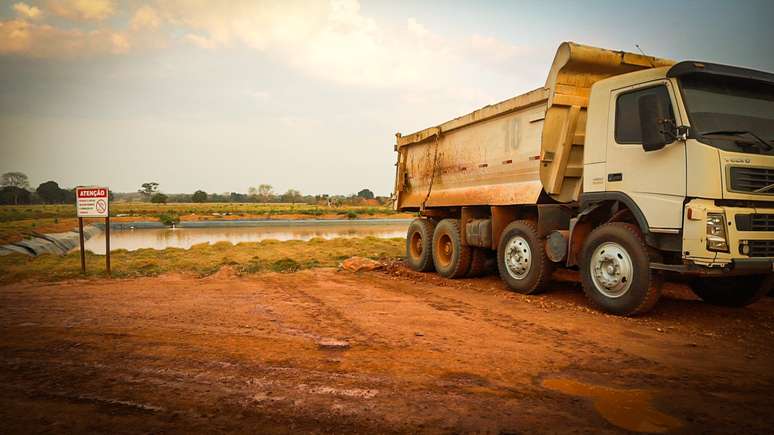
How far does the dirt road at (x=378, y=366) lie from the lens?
323 cm

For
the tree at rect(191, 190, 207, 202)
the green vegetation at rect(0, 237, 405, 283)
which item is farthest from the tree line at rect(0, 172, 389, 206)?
the green vegetation at rect(0, 237, 405, 283)

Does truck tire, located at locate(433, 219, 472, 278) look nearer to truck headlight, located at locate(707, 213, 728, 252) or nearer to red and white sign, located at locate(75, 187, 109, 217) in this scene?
truck headlight, located at locate(707, 213, 728, 252)

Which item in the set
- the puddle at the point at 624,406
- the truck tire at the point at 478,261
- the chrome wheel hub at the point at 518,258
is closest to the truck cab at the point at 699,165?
the chrome wheel hub at the point at 518,258

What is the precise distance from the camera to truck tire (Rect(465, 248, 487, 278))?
1060 cm

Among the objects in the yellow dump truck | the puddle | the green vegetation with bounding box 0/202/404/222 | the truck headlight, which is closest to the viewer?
the puddle

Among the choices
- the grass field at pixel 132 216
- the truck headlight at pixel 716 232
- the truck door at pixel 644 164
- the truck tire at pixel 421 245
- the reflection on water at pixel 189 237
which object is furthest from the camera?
the grass field at pixel 132 216

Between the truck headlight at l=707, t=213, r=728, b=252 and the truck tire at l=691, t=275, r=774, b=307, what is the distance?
1.77 metres

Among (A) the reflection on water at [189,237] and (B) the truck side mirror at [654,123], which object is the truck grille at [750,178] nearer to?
(B) the truck side mirror at [654,123]

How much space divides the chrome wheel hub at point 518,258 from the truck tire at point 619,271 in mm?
1398

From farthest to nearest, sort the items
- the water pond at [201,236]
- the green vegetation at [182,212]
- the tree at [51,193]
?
the tree at [51,193], the green vegetation at [182,212], the water pond at [201,236]

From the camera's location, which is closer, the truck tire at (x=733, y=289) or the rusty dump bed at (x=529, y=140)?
the truck tire at (x=733, y=289)

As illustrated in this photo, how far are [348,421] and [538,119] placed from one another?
636 centimetres

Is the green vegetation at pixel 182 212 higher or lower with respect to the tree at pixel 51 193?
lower

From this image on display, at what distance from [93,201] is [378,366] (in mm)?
9948
